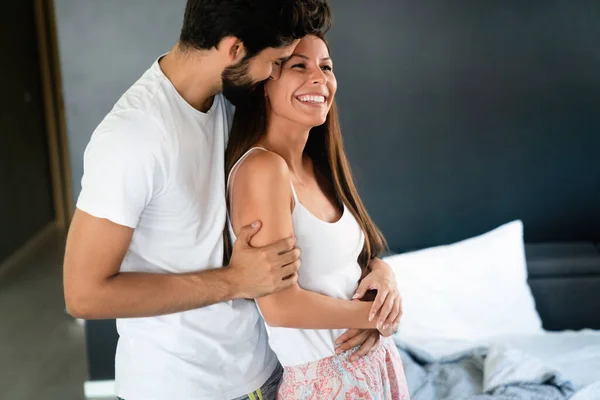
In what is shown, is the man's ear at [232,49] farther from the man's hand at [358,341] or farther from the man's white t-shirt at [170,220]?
the man's hand at [358,341]

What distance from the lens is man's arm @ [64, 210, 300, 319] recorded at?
45.2 inches

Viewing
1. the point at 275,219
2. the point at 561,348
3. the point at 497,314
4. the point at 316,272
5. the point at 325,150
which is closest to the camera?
the point at 275,219

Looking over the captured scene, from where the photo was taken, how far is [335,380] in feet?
4.49

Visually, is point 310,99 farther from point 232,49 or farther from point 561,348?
point 561,348

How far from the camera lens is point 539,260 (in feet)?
8.79

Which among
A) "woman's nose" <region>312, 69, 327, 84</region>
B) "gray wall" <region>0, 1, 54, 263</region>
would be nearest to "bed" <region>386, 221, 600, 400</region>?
"woman's nose" <region>312, 69, 327, 84</region>

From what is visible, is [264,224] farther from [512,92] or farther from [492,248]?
[512,92]

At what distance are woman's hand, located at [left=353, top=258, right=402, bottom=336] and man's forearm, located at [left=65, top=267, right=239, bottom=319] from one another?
308 millimetres

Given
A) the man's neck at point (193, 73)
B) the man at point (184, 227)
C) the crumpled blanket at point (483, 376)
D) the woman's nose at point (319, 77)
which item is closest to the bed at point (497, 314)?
the crumpled blanket at point (483, 376)

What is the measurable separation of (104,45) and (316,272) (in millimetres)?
1612

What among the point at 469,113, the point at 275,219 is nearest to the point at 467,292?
the point at 469,113

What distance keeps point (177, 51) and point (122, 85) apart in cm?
139

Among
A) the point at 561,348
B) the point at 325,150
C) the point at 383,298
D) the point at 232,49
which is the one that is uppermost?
the point at 232,49

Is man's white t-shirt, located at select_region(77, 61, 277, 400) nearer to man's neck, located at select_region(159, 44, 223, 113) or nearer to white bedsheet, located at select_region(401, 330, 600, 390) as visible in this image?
man's neck, located at select_region(159, 44, 223, 113)
